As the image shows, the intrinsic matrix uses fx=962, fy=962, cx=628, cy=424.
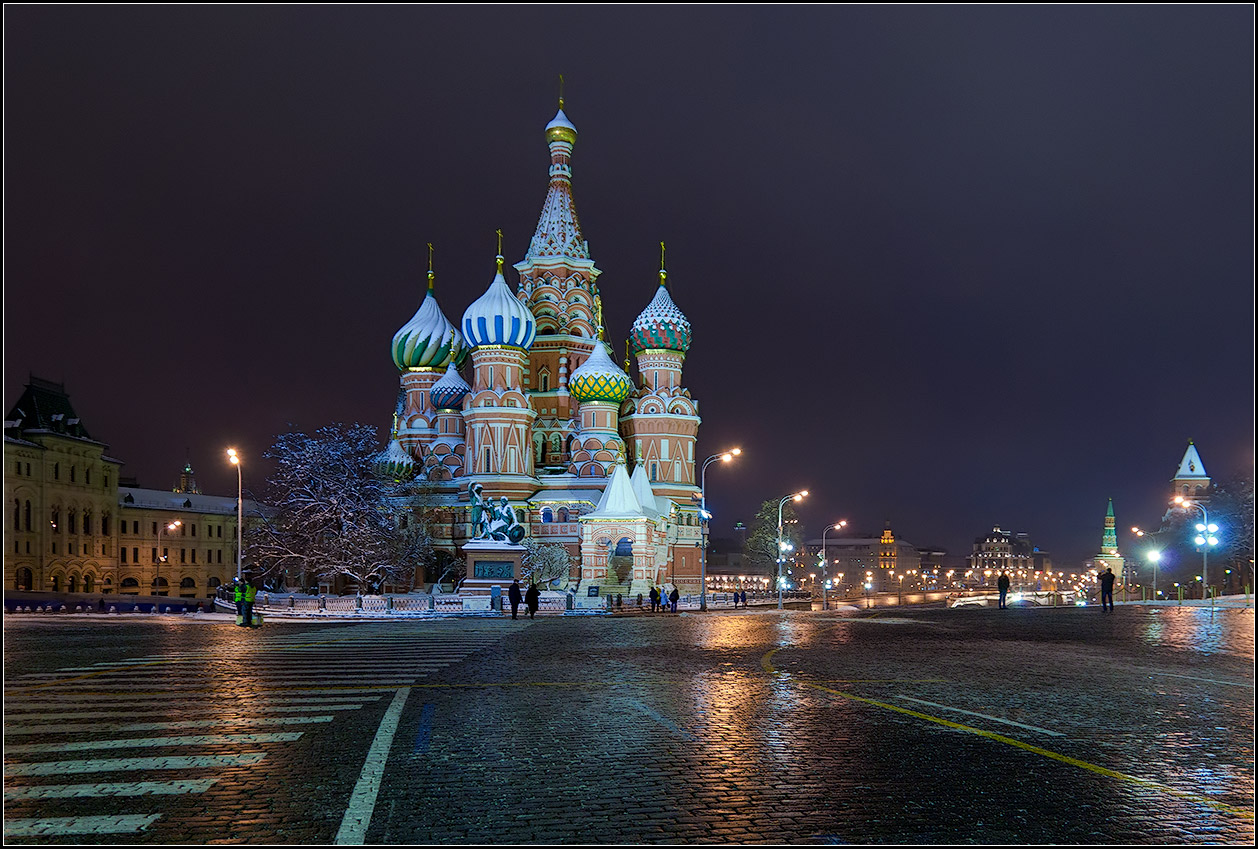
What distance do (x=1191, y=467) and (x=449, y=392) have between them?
303ft

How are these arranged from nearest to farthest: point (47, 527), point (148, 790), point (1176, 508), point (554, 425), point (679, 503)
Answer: point (148, 790), point (679, 503), point (554, 425), point (47, 527), point (1176, 508)

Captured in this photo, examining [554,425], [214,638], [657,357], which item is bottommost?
[214,638]

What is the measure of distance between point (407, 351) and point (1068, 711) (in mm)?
64915

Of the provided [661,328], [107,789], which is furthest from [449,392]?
[107,789]

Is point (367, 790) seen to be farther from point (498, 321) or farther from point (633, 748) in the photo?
point (498, 321)

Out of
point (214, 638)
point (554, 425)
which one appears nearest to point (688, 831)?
point (214, 638)

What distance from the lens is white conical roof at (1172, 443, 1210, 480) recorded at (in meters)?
115

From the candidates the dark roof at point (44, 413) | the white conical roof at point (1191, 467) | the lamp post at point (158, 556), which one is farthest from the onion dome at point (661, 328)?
the white conical roof at point (1191, 467)

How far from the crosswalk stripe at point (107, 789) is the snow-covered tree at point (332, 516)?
47801mm

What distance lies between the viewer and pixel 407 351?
71.9 m

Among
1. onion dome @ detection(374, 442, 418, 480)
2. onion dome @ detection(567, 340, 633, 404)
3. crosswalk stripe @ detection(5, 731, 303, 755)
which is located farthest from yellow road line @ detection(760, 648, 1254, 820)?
onion dome @ detection(374, 442, 418, 480)

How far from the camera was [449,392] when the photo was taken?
7038cm

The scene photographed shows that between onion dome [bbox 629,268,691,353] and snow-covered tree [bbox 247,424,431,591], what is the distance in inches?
788

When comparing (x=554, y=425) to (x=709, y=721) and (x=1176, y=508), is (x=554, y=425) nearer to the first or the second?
(x=709, y=721)
